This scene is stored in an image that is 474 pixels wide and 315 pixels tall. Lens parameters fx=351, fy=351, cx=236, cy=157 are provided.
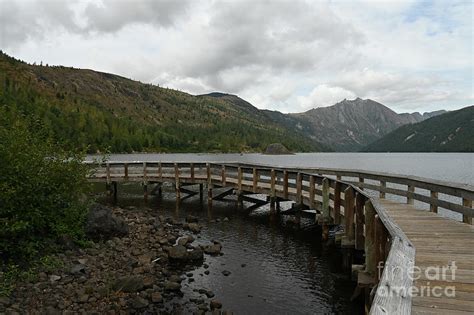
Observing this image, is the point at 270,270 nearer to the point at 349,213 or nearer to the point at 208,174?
the point at 349,213

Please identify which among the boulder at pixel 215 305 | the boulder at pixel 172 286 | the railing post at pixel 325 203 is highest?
the railing post at pixel 325 203

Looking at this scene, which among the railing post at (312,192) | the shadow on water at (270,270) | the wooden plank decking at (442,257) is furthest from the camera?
the railing post at (312,192)

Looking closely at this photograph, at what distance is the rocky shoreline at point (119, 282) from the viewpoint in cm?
968

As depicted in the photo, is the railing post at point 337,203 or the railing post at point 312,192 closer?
the railing post at point 337,203

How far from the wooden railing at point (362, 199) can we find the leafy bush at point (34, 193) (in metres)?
10.0

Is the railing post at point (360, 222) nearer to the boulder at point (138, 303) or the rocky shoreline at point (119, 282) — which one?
the rocky shoreline at point (119, 282)

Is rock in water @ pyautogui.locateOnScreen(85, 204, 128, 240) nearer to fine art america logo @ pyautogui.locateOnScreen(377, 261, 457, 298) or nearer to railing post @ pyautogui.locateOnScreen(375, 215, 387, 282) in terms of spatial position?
railing post @ pyautogui.locateOnScreen(375, 215, 387, 282)

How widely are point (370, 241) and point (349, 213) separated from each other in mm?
3272

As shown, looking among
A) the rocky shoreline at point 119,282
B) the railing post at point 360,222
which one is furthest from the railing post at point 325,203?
the rocky shoreline at point 119,282

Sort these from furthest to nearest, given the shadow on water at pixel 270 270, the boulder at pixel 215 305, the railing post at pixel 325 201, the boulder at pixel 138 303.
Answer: the railing post at pixel 325 201
the shadow on water at pixel 270 270
the boulder at pixel 215 305
the boulder at pixel 138 303

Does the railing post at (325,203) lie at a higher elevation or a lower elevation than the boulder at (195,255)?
higher

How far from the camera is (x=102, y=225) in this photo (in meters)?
16.2

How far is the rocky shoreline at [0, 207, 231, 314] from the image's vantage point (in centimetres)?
968

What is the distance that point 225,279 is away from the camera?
12.9 m
